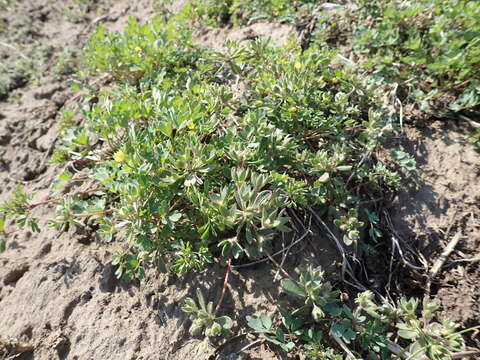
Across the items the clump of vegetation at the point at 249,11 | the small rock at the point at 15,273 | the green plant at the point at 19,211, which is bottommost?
the small rock at the point at 15,273

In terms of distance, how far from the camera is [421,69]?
2.97 metres

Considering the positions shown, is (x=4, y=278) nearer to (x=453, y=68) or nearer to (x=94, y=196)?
(x=94, y=196)

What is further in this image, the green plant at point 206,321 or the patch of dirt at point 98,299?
the patch of dirt at point 98,299

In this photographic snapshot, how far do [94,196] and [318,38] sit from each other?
2.63 m

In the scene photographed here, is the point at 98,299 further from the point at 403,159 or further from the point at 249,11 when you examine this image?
the point at 249,11

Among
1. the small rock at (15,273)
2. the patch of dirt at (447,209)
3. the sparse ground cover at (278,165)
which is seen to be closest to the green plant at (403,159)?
the sparse ground cover at (278,165)

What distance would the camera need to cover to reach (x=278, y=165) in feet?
7.81

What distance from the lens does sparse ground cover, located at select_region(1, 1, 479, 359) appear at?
198 centimetres

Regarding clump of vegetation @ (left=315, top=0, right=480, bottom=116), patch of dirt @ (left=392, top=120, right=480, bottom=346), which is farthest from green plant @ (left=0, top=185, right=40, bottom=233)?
clump of vegetation @ (left=315, top=0, right=480, bottom=116)

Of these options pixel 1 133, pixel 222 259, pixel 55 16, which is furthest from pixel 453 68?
pixel 55 16

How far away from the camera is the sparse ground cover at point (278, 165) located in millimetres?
1979

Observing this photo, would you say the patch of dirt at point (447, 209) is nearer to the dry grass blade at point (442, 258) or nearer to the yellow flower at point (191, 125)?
the dry grass blade at point (442, 258)

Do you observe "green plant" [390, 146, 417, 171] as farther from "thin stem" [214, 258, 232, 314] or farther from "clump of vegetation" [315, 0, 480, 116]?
"thin stem" [214, 258, 232, 314]

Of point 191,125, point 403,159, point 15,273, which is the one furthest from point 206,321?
point 403,159
